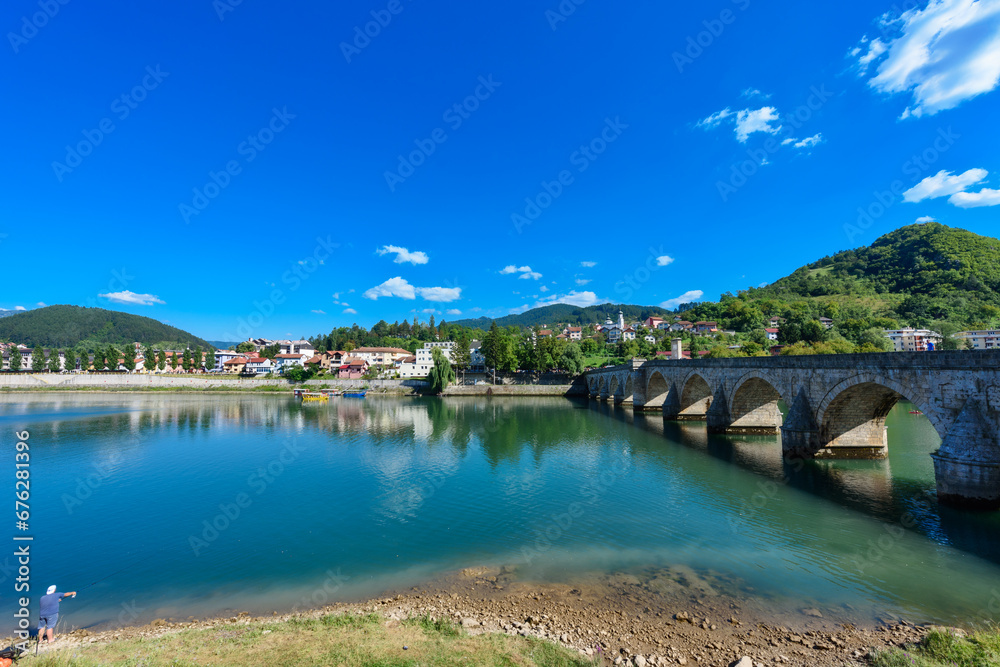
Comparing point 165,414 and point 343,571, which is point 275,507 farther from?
point 165,414

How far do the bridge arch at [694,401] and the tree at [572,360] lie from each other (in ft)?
123

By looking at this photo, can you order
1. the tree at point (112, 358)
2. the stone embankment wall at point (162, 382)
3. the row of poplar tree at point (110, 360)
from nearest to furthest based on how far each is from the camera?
the stone embankment wall at point (162, 382) → the tree at point (112, 358) → the row of poplar tree at point (110, 360)

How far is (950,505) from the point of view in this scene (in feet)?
44.5

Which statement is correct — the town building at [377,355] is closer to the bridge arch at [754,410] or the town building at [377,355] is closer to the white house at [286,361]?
the white house at [286,361]

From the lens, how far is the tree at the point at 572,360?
76188mm

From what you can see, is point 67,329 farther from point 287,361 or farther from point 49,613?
point 49,613

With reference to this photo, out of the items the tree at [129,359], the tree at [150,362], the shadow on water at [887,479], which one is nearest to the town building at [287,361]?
the tree at [150,362]

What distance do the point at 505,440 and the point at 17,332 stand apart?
246 meters

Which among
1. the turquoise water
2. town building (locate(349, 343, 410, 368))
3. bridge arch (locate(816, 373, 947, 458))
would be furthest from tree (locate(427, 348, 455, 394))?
bridge arch (locate(816, 373, 947, 458))

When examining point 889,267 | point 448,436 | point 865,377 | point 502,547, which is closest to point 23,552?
point 502,547

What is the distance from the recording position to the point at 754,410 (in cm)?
2959

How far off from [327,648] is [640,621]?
571 centimetres

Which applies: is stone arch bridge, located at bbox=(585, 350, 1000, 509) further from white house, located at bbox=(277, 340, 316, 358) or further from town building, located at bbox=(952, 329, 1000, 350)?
white house, located at bbox=(277, 340, 316, 358)

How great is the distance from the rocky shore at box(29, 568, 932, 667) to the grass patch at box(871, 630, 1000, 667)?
35 cm
